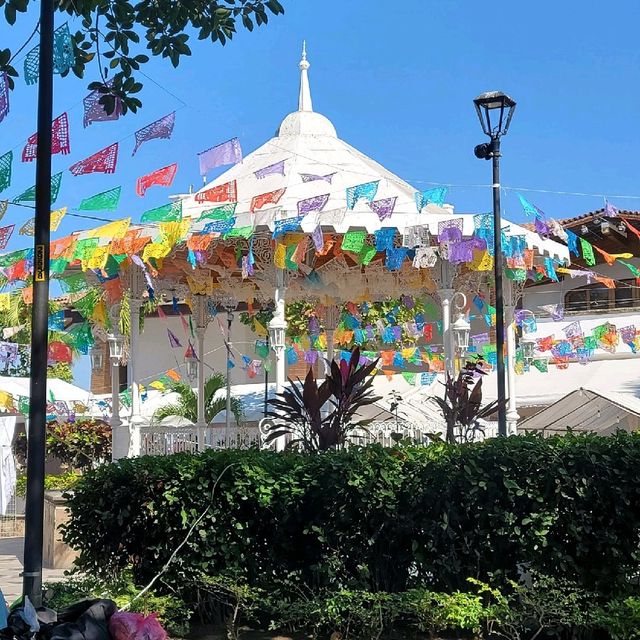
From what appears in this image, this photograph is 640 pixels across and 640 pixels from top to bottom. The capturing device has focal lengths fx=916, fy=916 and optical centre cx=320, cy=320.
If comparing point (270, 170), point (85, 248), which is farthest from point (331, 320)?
point (85, 248)

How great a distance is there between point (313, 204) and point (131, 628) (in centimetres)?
879

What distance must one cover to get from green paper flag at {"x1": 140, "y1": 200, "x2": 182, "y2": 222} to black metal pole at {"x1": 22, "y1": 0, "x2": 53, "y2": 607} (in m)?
7.56

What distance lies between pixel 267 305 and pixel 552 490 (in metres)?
12.7

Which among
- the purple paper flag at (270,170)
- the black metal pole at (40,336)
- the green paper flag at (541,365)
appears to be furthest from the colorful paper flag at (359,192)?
the green paper flag at (541,365)

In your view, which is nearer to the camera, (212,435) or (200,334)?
(212,435)

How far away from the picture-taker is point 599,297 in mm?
28609

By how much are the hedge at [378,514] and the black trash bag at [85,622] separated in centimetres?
149

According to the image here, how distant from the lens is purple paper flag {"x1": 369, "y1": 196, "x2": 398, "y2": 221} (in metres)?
13.2

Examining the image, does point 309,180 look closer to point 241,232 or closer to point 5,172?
point 241,232

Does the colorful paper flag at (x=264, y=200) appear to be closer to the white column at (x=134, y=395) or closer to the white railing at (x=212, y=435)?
the white column at (x=134, y=395)

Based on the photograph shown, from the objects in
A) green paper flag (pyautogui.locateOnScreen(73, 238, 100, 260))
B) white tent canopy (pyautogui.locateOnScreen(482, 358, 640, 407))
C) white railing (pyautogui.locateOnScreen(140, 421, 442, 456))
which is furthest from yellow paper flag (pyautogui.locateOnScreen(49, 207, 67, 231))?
white tent canopy (pyautogui.locateOnScreen(482, 358, 640, 407))

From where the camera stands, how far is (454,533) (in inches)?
245

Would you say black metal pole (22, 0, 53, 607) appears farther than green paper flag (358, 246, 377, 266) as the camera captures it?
No

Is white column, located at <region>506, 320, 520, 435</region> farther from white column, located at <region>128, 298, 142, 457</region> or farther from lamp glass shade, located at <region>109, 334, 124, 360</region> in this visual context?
lamp glass shade, located at <region>109, 334, 124, 360</region>
